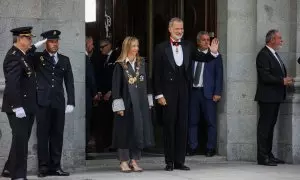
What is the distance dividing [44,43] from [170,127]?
90.8 inches

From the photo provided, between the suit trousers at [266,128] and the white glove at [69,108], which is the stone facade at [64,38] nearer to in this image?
the white glove at [69,108]

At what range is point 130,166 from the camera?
11.5 m

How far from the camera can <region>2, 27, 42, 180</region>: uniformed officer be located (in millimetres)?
9766

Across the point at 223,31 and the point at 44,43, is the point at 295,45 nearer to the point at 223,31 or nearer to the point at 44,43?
the point at 223,31

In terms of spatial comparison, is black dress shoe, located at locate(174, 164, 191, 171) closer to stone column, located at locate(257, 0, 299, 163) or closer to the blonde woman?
the blonde woman

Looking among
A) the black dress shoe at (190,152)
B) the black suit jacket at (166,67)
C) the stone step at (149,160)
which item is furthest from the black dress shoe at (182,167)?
the black dress shoe at (190,152)

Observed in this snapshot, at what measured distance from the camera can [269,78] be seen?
477 inches

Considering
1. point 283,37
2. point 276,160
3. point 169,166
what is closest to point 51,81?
point 169,166

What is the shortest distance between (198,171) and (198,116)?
1.66m

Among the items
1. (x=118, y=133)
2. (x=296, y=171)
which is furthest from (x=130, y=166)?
(x=296, y=171)

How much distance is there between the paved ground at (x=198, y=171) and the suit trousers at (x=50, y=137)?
0.28m

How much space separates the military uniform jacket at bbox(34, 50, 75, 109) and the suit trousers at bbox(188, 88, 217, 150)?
9.29ft

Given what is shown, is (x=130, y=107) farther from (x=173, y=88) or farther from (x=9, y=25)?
(x=9, y=25)

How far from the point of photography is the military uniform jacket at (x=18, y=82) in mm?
9750
